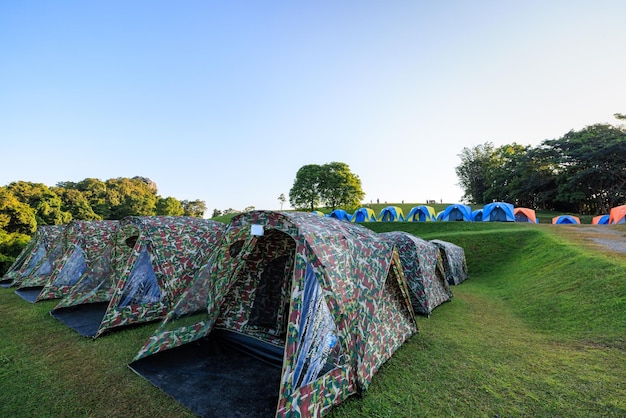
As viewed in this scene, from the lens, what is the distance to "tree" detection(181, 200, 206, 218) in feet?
248

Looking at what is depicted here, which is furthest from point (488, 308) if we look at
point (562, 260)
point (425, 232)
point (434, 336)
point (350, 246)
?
point (425, 232)

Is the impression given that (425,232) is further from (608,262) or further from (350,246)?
(350,246)

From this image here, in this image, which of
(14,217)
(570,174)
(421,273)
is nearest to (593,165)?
(570,174)

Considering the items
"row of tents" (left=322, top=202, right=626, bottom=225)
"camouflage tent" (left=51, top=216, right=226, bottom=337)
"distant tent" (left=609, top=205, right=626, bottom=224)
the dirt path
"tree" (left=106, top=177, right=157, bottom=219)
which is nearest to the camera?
"camouflage tent" (left=51, top=216, right=226, bottom=337)

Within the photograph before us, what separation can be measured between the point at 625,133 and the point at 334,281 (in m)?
47.3

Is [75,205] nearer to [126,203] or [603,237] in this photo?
[126,203]

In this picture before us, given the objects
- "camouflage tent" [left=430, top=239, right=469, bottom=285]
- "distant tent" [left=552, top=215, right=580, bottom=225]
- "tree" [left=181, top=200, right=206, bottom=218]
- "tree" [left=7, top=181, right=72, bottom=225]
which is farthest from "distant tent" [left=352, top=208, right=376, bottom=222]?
"tree" [left=181, top=200, right=206, bottom=218]

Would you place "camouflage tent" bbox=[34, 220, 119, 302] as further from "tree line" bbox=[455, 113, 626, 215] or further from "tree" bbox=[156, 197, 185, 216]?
"tree" bbox=[156, 197, 185, 216]

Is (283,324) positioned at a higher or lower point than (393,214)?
lower

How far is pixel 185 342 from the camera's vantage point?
17.9 ft

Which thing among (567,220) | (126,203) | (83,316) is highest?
(126,203)

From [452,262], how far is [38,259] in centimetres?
1793

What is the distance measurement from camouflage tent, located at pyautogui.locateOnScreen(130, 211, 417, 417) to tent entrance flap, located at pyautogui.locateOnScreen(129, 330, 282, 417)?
0.02 meters

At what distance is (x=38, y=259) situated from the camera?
471 inches
